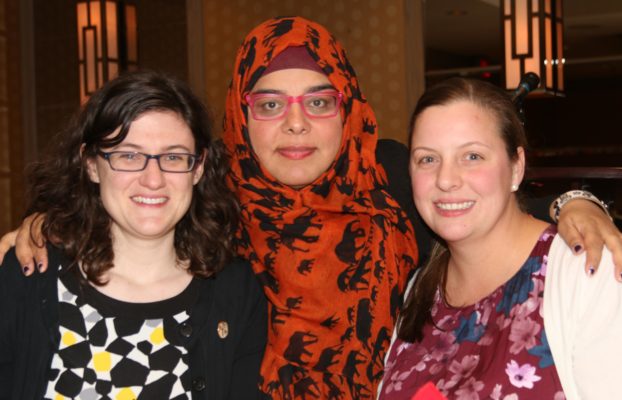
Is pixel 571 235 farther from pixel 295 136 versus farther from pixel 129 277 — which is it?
pixel 129 277

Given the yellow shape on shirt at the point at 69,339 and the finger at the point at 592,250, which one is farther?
the yellow shape on shirt at the point at 69,339

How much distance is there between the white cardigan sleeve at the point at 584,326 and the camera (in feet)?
4.83

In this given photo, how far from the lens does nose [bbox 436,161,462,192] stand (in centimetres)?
174

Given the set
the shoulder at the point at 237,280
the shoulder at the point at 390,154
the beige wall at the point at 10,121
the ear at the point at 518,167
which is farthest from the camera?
the beige wall at the point at 10,121

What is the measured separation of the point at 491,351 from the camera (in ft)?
5.47

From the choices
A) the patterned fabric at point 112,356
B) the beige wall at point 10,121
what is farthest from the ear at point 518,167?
the beige wall at point 10,121

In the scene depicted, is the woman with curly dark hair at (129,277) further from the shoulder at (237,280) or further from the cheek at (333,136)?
the cheek at (333,136)

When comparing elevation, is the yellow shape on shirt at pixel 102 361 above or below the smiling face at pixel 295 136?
below

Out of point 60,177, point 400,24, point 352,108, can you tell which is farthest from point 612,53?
point 60,177

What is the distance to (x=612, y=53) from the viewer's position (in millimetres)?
10844

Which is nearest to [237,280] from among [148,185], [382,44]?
[148,185]

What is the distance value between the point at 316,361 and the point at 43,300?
76cm

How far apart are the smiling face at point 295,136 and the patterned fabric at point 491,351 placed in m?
0.56

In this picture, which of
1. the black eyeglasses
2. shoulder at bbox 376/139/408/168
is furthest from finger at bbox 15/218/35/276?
shoulder at bbox 376/139/408/168
